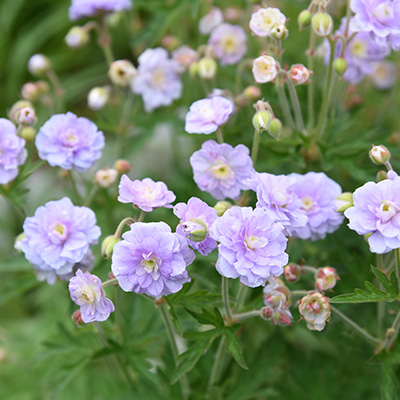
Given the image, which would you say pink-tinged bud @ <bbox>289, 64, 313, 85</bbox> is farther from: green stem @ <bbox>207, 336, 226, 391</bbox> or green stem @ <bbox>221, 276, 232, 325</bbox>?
green stem @ <bbox>207, 336, 226, 391</bbox>

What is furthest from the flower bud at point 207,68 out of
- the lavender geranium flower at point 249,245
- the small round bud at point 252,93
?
the lavender geranium flower at point 249,245

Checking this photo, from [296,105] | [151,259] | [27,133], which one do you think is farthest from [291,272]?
[27,133]

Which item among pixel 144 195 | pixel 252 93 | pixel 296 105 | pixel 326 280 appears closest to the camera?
pixel 144 195

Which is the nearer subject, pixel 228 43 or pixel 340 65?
pixel 340 65

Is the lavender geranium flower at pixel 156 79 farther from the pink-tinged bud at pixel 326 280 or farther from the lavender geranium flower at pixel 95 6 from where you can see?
the pink-tinged bud at pixel 326 280

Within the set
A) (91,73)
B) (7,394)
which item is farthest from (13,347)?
(91,73)

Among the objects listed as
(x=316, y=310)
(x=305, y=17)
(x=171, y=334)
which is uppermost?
(x=305, y=17)

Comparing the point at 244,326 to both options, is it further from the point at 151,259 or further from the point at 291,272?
the point at 151,259

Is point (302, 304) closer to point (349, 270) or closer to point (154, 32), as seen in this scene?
point (349, 270)
